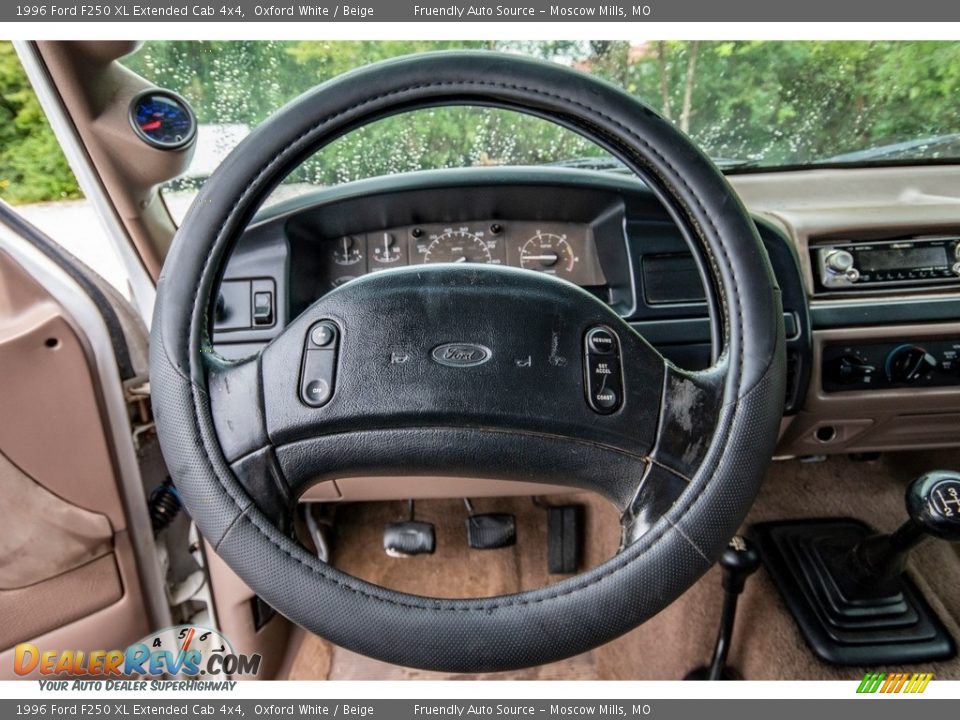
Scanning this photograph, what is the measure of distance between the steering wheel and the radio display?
2.02 feet

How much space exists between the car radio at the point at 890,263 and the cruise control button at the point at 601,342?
613 millimetres

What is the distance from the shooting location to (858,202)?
1.18 meters

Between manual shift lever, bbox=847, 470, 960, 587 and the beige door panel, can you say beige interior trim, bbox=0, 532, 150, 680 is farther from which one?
manual shift lever, bbox=847, 470, 960, 587

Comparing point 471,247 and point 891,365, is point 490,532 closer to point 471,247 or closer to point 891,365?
point 471,247

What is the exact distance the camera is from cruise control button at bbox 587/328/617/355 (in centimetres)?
70

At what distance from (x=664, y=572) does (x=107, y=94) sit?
3.22ft

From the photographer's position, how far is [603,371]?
27.1 inches

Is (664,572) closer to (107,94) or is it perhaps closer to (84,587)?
(107,94)

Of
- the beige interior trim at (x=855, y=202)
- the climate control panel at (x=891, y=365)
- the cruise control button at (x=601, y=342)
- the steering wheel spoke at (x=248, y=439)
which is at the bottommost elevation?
the climate control panel at (x=891, y=365)

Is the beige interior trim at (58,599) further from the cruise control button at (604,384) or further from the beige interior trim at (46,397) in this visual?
the cruise control button at (604,384)

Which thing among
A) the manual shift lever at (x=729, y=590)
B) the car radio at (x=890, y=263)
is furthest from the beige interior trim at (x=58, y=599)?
the car radio at (x=890, y=263)

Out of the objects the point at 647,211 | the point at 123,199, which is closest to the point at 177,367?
the point at 123,199

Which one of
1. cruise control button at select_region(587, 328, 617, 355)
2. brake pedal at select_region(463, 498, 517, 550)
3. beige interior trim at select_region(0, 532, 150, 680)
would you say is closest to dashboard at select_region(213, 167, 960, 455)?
cruise control button at select_region(587, 328, 617, 355)

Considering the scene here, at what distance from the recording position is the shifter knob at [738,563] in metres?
1.15
